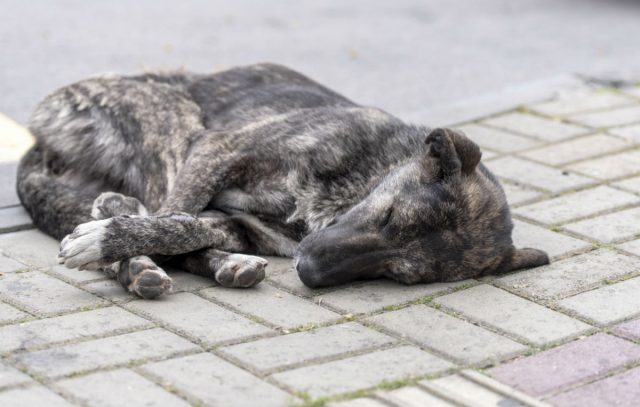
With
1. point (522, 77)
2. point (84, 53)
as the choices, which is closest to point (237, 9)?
point (84, 53)

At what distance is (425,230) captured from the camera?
4.97m

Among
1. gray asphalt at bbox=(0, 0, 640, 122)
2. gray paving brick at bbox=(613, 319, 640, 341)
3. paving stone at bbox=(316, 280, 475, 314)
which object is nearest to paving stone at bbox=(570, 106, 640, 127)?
gray asphalt at bbox=(0, 0, 640, 122)

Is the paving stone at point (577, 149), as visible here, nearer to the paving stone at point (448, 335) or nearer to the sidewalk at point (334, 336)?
the sidewalk at point (334, 336)

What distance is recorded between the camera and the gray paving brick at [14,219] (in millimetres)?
5793

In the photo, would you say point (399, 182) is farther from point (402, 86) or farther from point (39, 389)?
point (402, 86)

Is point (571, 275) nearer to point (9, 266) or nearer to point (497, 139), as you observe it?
point (497, 139)

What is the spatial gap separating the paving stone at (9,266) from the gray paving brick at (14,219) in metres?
0.47

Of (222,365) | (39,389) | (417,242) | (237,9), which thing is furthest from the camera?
(237,9)

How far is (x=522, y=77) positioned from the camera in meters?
9.28

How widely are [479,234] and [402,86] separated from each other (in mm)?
3963

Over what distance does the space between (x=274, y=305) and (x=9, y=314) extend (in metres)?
1.05

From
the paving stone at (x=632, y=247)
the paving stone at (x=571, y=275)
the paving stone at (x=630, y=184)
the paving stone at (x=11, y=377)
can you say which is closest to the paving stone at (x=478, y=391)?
the paving stone at (x=571, y=275)

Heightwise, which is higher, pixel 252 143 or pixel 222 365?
pixel 252 143

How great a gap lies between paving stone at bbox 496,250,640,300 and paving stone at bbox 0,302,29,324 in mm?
2046
